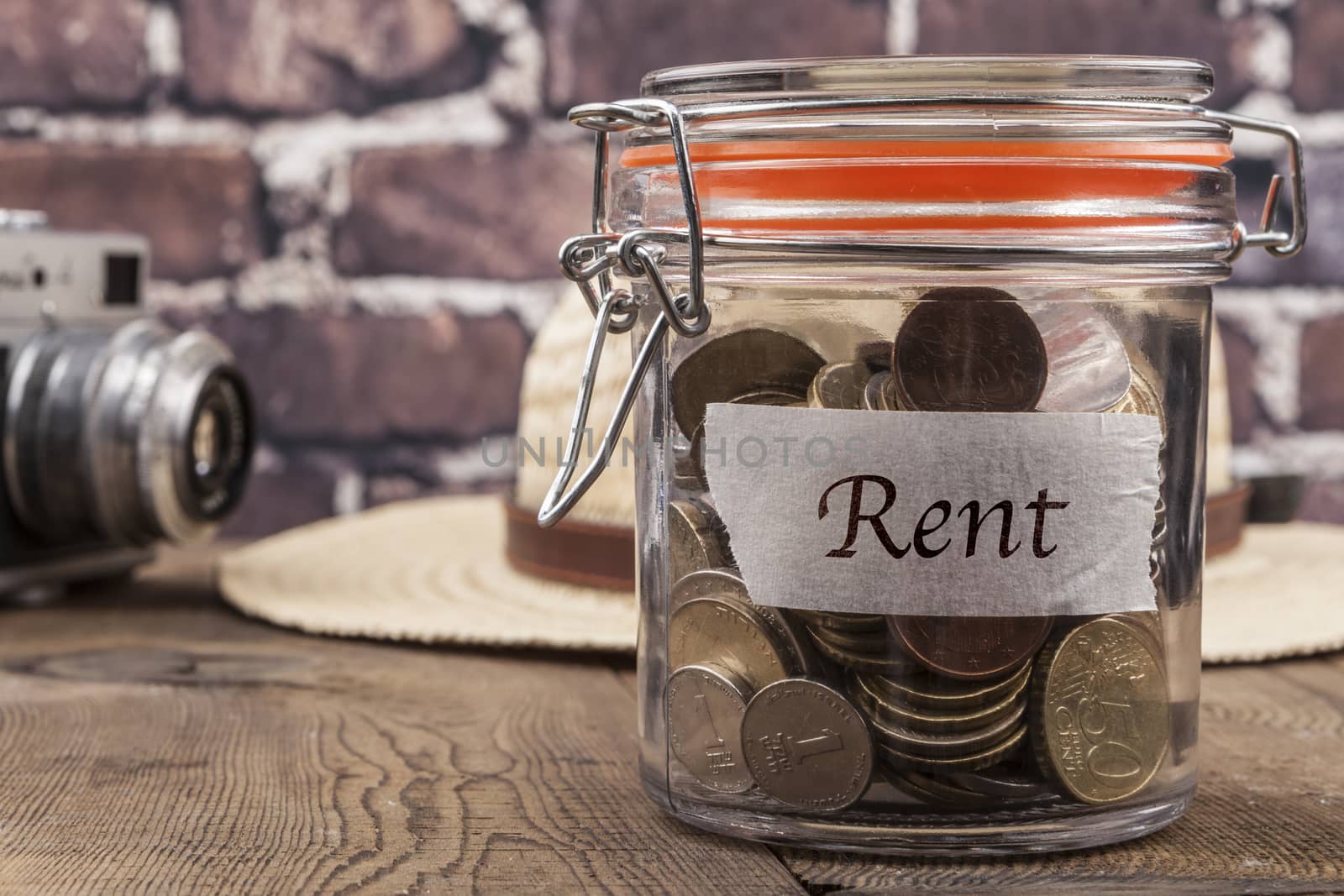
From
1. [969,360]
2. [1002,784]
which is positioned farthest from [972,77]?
[1002,784]

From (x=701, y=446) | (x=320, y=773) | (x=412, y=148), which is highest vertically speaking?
(x=412, y=148)

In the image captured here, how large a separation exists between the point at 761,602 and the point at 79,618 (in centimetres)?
44

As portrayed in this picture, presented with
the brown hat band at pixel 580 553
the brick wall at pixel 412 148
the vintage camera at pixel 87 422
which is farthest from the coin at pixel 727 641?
the brick wall at pixel 412 148

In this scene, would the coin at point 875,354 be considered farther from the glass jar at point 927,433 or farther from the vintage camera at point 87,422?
the vintage camera at point 87,422

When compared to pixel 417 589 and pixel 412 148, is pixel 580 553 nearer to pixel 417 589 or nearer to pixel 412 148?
pixel 417 589

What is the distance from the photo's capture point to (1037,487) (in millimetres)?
373

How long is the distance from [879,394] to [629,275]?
80mm

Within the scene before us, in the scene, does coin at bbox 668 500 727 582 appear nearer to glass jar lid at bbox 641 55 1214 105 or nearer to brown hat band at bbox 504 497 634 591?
glass jar lid at bbox 641 55 1214 105

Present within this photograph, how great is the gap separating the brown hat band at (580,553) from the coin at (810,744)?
0.30 m

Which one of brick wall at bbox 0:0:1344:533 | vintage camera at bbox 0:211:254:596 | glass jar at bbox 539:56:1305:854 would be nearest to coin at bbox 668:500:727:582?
glass jar at bbox 539:56:1305:854

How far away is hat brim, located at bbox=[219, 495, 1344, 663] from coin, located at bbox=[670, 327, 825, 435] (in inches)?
6.1

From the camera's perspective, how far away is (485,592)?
2.36ft

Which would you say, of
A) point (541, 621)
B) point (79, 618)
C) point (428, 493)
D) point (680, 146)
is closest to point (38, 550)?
point (79, 618)

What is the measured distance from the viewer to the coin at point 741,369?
0.39m
